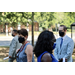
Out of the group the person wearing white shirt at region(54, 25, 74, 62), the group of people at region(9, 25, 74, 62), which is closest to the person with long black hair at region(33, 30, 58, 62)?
the group of people at region(9, 25, 74, 62)

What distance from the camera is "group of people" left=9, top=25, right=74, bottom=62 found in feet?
7.61

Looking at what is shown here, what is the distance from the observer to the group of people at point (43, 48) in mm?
2318

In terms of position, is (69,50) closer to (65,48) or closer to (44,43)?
(65,48)

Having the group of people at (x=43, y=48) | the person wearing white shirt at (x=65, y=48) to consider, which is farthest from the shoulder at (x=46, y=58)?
the person wearing white shirt at (x=65, y=48)

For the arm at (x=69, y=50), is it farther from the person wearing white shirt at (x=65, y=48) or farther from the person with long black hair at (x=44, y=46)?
the person with long black hair at (x=44, y=46)

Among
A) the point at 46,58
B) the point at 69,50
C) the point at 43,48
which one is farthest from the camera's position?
the point at 69,50

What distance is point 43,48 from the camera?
2338mm

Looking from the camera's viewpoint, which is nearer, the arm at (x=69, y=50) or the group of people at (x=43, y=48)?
the group of people at (x=43, y=48)

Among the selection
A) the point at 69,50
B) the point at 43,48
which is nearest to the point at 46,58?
the point at 43,48

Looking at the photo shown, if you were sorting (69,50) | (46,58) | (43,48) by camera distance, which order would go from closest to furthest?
(46,58) → (43,48) → (69,50)

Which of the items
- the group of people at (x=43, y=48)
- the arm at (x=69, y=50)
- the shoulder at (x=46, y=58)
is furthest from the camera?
A: the arm at (x=69, y=50)

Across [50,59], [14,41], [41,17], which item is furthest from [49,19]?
[50,59]
